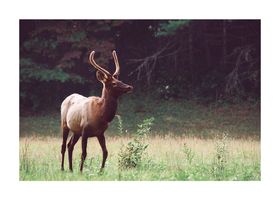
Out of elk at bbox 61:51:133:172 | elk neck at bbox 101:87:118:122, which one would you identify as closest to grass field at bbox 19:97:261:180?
elk at bbox 61:51:133:172

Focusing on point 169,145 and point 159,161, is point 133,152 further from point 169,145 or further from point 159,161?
point 169,145

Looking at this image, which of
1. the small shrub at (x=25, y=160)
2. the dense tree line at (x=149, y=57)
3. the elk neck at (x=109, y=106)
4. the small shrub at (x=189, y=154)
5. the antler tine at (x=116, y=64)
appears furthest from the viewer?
the dense tree line at (x=149, y=57)

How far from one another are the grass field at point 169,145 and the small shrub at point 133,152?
8 centimetres

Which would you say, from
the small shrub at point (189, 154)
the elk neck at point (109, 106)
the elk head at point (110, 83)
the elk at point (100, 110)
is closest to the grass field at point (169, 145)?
the small shrub at point (189, 154)

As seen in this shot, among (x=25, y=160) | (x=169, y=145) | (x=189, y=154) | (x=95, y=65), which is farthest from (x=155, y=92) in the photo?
(x=25, y=160)

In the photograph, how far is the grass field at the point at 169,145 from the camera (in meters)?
12.7

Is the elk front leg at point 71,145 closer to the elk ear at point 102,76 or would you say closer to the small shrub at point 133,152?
the small shrub at point 133,152

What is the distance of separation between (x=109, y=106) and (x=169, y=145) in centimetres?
152

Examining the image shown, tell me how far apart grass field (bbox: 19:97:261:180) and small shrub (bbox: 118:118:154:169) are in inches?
3.1

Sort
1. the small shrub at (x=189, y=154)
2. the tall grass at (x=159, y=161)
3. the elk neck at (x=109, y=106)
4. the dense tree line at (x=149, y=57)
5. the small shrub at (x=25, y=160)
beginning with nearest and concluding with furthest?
the elk neck at (x=109, y=106), the tall grass at (x=159, y=161), the small shrub at (x=25, y=160), the small shrub at (x=189, y=154), the dense tree line at (x=149, y=57)

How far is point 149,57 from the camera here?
13477 mm

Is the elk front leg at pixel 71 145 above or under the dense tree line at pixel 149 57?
under
